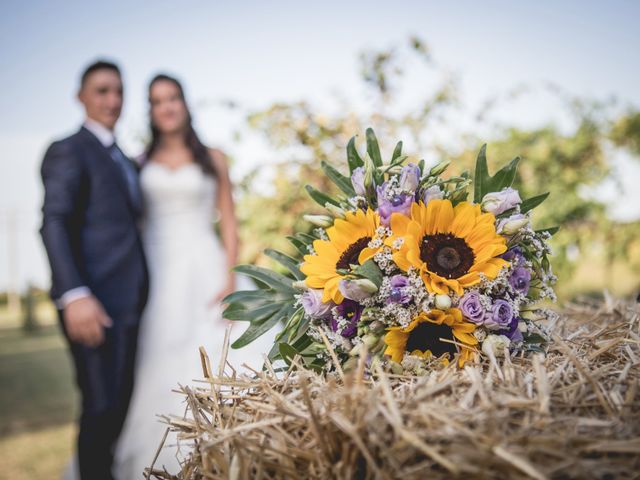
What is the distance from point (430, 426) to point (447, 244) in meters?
0.46

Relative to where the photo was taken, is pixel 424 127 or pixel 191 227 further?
pixel 424 127

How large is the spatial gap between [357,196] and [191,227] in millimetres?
2203

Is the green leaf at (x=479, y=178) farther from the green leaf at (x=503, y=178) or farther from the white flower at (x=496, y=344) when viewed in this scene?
the white flower at (x=496, y=344)

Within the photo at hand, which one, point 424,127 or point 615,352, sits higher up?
point 424,127

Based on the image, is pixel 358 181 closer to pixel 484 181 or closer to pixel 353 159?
pixel 353 159

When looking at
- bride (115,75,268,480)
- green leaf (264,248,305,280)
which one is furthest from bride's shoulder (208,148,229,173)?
green leaf (264,248,305,280)

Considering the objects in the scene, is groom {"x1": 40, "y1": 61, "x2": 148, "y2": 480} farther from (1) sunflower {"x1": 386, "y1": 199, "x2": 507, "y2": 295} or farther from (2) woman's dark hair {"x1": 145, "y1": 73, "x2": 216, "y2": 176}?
(1) sunflower {"x1": 386, "y1": 199, "x2": 507, "y2": 295}

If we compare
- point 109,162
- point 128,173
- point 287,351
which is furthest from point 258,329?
point 128,173

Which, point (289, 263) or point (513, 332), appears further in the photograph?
point (289, 263)

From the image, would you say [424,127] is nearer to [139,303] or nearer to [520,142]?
[520,142]

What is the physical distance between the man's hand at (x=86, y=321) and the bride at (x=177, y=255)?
41 centimetres

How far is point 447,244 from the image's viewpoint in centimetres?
110

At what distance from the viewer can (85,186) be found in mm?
2602

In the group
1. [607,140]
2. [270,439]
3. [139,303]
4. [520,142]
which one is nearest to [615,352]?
[270,439]
